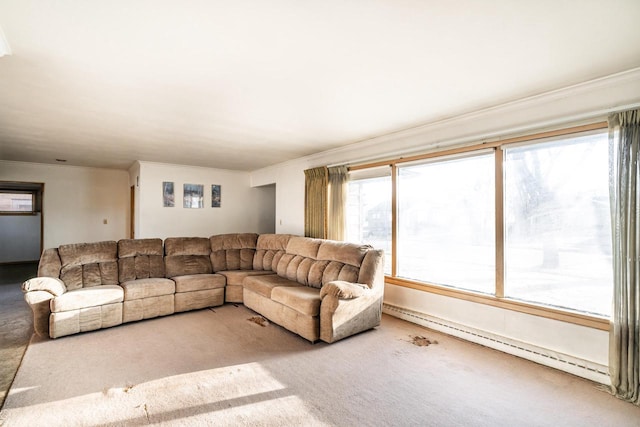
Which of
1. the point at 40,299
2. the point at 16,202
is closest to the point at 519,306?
the point at 40,299

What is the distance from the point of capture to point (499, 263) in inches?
126

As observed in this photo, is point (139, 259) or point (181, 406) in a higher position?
point (139, 259)

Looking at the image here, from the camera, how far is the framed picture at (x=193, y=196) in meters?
6.78

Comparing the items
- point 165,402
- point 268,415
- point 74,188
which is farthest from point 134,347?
point 74,188

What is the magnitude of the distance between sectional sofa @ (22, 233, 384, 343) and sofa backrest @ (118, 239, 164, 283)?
1 cm

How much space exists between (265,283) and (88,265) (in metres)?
2.46

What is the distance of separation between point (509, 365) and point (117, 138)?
5.50 metres

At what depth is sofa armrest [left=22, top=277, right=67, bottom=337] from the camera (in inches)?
132

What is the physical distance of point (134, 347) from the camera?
10.5 feet

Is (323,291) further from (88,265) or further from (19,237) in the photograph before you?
(19,237)

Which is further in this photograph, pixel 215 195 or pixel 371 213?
pixel 215 195

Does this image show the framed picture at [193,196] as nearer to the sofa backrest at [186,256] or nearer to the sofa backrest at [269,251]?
the sofa backrest at [186,256]

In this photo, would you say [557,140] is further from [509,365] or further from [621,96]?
[509,365]

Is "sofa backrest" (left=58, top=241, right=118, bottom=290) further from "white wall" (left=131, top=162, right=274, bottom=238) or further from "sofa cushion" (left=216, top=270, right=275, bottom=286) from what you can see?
"white wall" (left=131, top=162, right=274, bottom=238)
